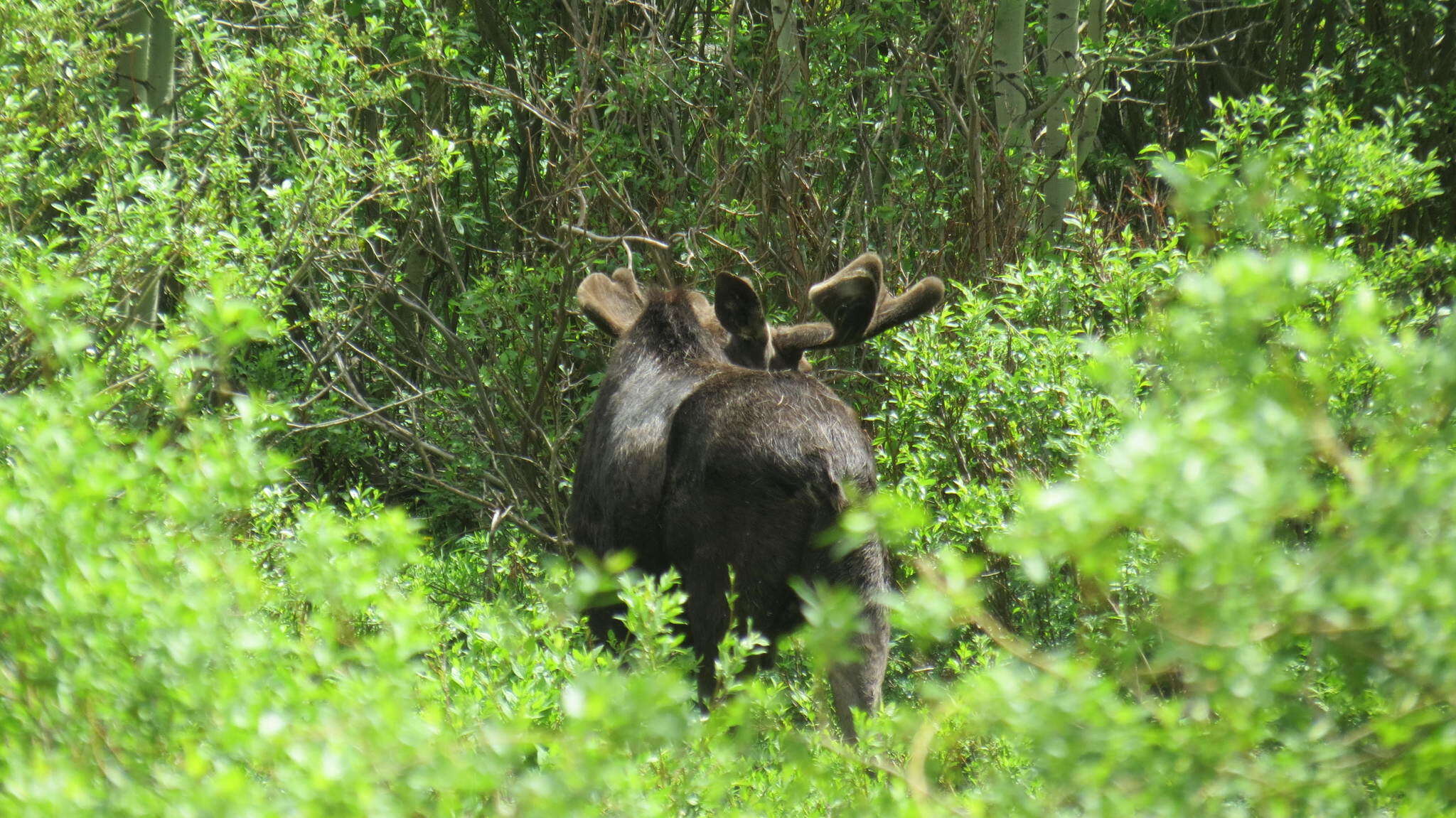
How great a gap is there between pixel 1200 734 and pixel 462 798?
3.61ft

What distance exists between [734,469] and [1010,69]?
3983 millimetres

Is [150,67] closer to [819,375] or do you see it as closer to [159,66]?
[159,66]

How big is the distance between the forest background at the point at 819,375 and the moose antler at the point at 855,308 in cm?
32

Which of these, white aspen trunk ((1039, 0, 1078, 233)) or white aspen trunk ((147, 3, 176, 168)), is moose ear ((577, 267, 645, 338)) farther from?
white aspen trunk ((1039, 0, 1078, 233))

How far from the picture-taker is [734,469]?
178 inches

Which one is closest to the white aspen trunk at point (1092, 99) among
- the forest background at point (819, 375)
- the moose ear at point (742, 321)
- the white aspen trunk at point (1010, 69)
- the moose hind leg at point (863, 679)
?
the forest background at point (819, 375)

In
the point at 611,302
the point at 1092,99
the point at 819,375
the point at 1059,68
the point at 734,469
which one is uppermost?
the point at 1059,68

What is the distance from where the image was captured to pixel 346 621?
2.58m

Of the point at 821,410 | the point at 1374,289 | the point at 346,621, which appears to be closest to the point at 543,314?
the point at 821,410

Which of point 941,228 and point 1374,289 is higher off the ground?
point 1374,289

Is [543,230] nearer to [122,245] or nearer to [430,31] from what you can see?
[430,31]

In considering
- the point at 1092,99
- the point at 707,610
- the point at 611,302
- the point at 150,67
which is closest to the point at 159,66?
the point at 150,67

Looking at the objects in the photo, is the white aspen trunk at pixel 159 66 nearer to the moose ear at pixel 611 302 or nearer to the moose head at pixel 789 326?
the moose ear at pixel 611 302

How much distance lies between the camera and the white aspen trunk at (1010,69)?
24.5ft
